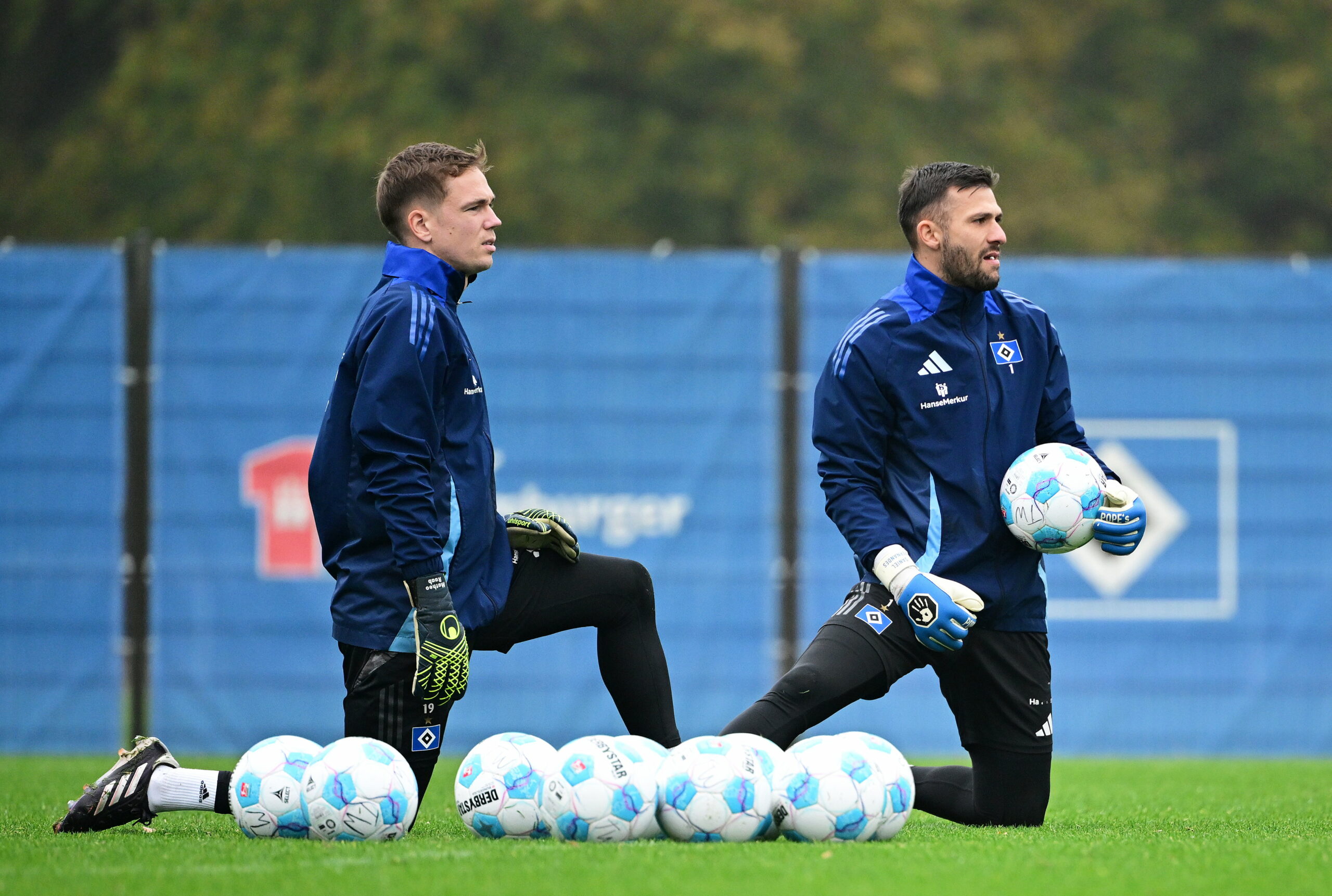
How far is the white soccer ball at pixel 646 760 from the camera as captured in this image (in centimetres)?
558

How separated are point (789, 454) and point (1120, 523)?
5020 mm

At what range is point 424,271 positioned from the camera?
618cm

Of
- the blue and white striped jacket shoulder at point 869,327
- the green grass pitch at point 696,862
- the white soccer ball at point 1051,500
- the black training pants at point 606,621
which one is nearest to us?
the green grass pitch at point 696,862

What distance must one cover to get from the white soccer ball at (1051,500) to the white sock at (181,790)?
9.54 ft

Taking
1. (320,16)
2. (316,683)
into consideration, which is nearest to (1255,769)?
(316,683)

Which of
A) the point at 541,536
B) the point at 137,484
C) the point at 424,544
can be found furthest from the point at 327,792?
the point at 137,484

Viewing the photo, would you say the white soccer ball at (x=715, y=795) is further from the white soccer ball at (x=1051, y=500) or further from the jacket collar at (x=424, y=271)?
the jacket collar at (x=424, y=271)

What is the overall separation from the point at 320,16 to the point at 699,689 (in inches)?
588

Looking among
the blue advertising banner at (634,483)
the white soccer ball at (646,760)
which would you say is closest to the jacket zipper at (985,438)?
the white soccer ball at (646,760)

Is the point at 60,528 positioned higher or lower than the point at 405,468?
lower

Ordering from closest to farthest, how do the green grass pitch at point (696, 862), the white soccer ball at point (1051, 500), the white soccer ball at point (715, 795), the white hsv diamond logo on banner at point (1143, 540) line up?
the green grass pitch at point (696, 862), the white soccer ball at point (715, 795), the white soccer ball at point (1051, 500), the white hsv diamond logo on banner at point (1143, 540)

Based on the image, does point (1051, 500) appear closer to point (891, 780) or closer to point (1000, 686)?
point (1000, 686)

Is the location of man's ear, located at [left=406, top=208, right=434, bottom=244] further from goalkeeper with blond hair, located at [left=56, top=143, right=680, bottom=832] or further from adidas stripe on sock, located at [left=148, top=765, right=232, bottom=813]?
adidas stripe on sock, located at [left=148, top=765, right=232, bottom=813]

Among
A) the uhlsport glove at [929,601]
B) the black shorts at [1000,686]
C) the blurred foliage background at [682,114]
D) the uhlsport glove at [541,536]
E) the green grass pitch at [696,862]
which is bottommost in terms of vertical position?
the green grass pitch at [696,862]
